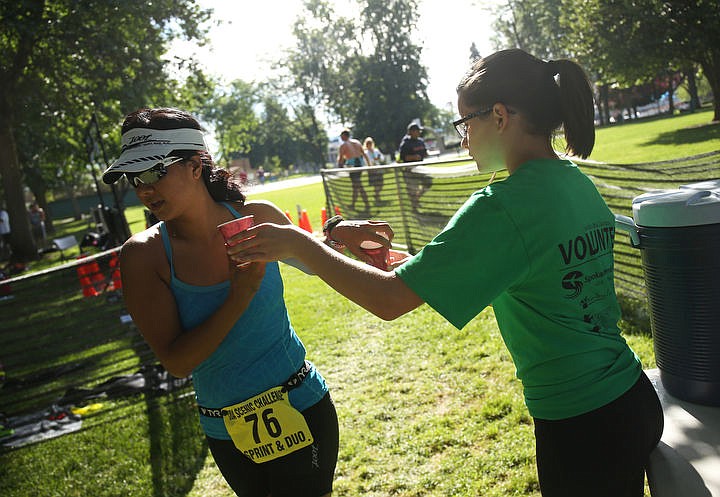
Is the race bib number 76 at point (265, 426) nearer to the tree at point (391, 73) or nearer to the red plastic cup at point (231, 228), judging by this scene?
the red plastic cup at point (231, 228)

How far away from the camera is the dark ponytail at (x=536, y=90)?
66.3 inches

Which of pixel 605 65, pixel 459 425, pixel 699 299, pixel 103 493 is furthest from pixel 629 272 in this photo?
pixel 605 65

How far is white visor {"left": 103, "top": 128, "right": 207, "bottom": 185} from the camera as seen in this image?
82.2 inches

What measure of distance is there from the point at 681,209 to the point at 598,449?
979 millimetres

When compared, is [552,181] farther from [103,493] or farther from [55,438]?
[55,438]

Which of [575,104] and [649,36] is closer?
[575,104]

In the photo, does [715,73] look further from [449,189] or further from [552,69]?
[552,69]

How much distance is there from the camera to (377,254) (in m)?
2.27

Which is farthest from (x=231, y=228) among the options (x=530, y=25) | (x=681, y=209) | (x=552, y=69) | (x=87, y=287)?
(x=530, y=25)

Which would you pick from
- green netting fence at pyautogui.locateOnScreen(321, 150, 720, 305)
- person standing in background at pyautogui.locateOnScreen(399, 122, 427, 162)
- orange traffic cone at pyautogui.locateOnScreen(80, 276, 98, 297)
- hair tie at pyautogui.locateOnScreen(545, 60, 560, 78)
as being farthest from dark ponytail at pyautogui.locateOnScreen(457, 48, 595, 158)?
person standing in background at pyautogui.locateOnScreen(399, 122, 427, 162)

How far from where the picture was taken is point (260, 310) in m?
2.32

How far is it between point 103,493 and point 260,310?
3.30m

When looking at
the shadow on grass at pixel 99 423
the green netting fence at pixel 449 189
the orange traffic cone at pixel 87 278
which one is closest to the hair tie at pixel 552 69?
the green netting fence at pixel 449 189

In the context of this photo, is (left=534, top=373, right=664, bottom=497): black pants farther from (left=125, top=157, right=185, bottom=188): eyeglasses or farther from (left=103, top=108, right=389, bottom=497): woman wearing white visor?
(left=125, top=157, right=185, bottom=188): eyeglasses
